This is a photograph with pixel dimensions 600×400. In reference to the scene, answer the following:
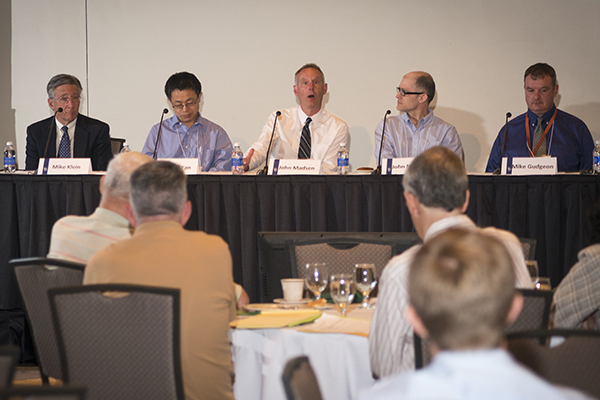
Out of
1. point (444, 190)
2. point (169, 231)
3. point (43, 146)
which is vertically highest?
point (43, 146)

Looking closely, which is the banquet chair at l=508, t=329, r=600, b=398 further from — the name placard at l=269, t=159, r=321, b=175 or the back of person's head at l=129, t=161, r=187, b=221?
the name placard at l=269, t=159, r=321, b=175

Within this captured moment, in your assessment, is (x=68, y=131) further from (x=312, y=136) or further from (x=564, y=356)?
(x=564, y=356)

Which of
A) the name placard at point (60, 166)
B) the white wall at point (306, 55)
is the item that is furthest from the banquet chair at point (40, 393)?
the white wall at point (306, 55)

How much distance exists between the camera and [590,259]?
68.3 inches

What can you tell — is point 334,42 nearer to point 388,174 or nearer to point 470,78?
point 470,78

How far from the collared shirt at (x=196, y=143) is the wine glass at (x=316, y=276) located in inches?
107

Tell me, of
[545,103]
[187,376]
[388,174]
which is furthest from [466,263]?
[545,103]

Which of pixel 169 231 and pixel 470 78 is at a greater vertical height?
pixel 470 78

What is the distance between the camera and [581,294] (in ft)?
5.77

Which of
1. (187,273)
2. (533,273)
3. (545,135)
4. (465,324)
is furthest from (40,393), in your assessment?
(545,135)

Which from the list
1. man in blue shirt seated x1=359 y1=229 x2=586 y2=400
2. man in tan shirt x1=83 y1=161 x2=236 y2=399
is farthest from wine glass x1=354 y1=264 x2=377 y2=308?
man in blue shirt seated x1=359 y1=229 x2=586 y2=400

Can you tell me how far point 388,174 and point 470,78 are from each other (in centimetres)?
237

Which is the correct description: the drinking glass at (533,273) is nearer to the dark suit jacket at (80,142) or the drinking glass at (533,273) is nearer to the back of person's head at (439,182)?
the back of person's head at (439,182)

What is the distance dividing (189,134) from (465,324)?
4.12 metres
